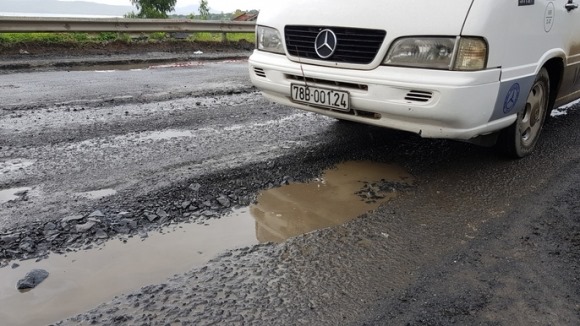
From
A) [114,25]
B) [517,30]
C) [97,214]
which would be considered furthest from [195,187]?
[114,25]

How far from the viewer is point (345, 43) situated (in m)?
3.42

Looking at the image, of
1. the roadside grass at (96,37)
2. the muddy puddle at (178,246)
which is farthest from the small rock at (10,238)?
the roadside grass at (96,37)

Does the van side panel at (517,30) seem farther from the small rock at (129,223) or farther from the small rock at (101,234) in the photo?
the small rock at (101,234)

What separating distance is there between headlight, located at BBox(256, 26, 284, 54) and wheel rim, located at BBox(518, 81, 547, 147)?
6.95 ft

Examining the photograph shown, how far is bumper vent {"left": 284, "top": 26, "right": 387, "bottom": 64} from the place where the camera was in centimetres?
331

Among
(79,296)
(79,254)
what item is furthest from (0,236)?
(79,296)

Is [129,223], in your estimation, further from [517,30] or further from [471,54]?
[517,30]

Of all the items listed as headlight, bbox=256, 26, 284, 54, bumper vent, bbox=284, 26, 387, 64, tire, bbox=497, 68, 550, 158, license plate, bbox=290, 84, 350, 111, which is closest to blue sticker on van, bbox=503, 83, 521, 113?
tire, bbox=497, 68, 550, 158

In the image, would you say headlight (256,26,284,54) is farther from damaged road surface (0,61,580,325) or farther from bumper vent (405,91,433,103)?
bumper vent (405,91,433,103)

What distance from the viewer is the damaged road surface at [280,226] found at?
210 cm

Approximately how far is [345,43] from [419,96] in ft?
2.32

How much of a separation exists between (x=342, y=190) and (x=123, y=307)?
5.95ft

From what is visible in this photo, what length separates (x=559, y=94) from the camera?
435cm

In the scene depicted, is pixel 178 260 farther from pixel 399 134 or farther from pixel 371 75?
pixel 399 134
